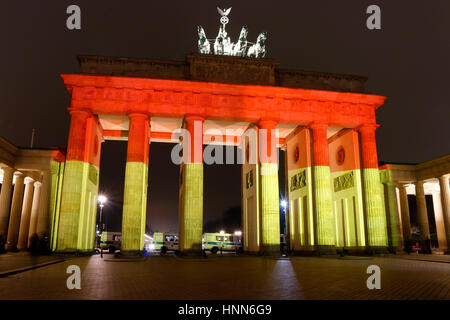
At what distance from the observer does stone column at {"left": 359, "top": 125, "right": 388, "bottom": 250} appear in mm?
28906

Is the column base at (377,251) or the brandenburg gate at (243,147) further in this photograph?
the column base at (377,251)

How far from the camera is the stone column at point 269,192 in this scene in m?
27.5

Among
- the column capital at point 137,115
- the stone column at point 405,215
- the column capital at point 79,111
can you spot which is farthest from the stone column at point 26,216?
the stone column at point 405,215

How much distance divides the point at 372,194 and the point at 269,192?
30.4ft

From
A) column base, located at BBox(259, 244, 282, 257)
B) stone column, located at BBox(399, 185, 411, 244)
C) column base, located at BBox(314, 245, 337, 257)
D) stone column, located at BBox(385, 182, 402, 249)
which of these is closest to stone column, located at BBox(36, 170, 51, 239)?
column base, located at BBox(259, 244, 282, 257)

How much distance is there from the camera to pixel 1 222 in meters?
31.5

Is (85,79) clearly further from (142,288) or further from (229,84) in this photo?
(142,288)

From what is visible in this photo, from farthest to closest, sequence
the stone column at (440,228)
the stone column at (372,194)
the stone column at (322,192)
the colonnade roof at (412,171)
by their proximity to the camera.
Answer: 1. the stone column at (440,228)
2. the colonnade roof at (412,171)
3. the stone column at (372,194)
4. the stone column at (322,192)

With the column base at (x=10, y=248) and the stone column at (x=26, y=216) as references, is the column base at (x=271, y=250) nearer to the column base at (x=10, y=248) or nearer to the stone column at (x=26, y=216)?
the column base at (x=10, y=248)

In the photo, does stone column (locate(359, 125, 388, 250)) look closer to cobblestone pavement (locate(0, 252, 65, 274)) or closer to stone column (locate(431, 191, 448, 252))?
stone column (locate(431, 191, 448, 252))

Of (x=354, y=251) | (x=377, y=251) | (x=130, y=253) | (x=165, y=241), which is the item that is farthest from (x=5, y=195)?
(x=377, y=251)

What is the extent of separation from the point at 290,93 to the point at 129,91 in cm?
1377

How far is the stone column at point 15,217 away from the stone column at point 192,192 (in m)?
17.2
